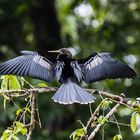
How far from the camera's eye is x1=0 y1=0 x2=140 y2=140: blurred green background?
5594mm

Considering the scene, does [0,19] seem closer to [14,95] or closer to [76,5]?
[76,5]

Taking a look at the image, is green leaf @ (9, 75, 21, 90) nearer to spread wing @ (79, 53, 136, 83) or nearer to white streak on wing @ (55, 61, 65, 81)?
white streak on wing @ (55, 61, 65, 81)

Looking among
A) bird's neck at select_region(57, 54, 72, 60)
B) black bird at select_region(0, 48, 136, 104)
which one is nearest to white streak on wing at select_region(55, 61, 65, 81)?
black bird at select_region(0, 48, 136, 104)

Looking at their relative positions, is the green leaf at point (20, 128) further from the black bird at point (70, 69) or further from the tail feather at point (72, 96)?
the black bird at point (70, 69)

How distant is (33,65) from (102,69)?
456mm

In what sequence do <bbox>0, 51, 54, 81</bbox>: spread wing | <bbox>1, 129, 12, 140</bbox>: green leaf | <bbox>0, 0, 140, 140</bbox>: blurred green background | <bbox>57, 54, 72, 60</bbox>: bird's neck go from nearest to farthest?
<bbox>1, 129, 12, 140</bbox>: green leaf < <bbox>0, 51, 54, 81</bbox>: spread wing < <bbox>57, 54, 72, 60</bbox>: bird's neck < <bbox>0, 0, 140, 140</bbox>: blurred green background

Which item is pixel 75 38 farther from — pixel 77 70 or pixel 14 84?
pixel 14 84

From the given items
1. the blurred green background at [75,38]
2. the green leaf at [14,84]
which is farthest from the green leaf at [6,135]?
the blurred green background at [75,38]

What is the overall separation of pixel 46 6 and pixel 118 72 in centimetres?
396

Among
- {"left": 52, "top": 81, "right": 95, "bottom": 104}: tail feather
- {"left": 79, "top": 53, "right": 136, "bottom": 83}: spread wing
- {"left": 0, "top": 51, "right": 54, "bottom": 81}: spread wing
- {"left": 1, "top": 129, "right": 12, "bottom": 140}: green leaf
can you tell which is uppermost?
{"left": 0, "top": 51, "right": 54, "bottom": 81}: spread wing

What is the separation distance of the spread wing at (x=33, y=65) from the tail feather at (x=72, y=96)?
230 millimetres

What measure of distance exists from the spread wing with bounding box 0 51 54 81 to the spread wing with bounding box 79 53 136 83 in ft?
0.78

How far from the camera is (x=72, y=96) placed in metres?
3.06

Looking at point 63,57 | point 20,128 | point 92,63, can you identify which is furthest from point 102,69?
point 20,128
